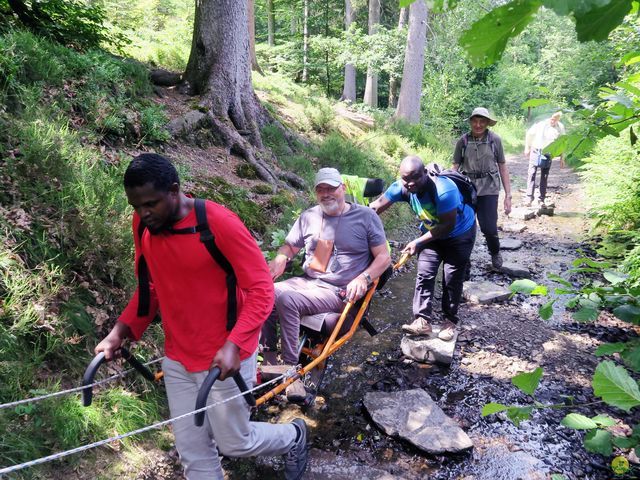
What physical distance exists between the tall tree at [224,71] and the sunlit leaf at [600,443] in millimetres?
6417

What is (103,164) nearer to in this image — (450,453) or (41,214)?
(41,214)

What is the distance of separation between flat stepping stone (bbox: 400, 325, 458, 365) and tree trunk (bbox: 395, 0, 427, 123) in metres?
13.0

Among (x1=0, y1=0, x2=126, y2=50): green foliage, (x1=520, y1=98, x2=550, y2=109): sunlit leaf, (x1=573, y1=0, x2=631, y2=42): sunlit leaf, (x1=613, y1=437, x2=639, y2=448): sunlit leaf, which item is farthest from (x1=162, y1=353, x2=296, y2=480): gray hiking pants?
(x1=0, y1=0, x2=126, y2=50): green foliage

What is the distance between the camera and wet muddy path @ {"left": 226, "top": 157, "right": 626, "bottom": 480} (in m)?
3.44

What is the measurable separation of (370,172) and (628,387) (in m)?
9.13

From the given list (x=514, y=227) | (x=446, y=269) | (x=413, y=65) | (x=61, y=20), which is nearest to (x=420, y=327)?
(x=446, y=269)

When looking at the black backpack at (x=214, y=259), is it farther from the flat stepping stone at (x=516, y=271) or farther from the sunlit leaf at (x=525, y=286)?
the flat stepping stone at (x=516, y=271)

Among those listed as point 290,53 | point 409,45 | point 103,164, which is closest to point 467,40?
point 103,164

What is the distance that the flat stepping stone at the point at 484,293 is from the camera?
6.27 meters

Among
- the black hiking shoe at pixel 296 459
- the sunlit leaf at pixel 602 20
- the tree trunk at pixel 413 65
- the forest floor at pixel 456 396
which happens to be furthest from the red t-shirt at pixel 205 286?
the tree trunk at pixel 413 65

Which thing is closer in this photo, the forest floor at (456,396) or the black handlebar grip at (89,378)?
the black handlebar grip at (89,378)

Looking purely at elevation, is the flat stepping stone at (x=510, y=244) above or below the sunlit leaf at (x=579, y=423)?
below

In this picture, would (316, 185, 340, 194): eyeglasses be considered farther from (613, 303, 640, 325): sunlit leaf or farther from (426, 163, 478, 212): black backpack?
(613, 303, 640, 325): sunlit leaf

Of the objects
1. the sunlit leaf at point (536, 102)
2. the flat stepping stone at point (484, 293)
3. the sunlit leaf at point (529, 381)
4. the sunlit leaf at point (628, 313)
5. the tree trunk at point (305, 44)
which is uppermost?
the tree trunk at point (305, 44)
